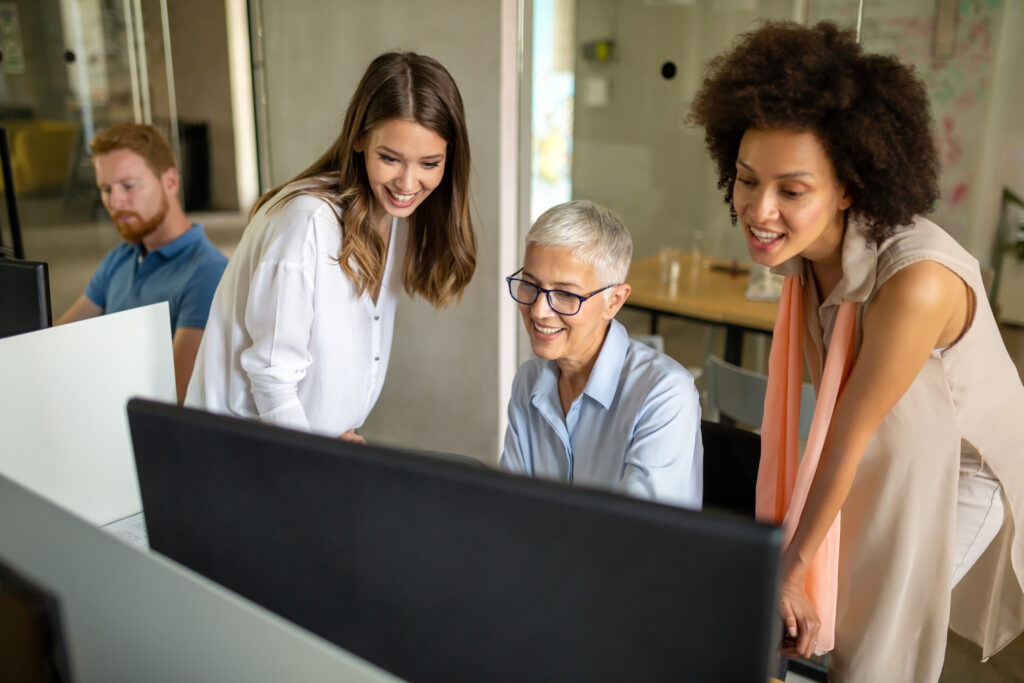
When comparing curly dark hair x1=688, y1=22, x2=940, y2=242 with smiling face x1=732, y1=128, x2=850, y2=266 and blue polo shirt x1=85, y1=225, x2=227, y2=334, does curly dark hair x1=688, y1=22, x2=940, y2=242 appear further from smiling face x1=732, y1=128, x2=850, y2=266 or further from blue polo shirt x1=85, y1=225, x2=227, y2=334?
blue polo shirt x1=85, y1=225, x2=227, y2=334

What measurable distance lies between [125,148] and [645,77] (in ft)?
5.73

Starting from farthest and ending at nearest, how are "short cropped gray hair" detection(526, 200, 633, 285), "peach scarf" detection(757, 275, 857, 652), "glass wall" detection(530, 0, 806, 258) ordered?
"glass wall" detection(530, 0, 806, 258) < "short cropped gray hair" detection(526, 200, 633, 285) < "peach scarf" detection(757, 275, 857, 652)

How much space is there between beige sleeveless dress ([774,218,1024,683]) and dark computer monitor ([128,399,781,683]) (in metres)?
0.86

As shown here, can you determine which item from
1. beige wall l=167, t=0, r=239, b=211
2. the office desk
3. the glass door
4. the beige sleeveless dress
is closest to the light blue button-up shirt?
the beige sleeveless dress

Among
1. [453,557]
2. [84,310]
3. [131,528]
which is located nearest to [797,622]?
[453,557]

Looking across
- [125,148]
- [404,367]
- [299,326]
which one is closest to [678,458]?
[299,326]

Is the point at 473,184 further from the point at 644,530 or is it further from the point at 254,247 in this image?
the point at 644,530

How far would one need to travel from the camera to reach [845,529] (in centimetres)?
137

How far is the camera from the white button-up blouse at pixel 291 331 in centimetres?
155

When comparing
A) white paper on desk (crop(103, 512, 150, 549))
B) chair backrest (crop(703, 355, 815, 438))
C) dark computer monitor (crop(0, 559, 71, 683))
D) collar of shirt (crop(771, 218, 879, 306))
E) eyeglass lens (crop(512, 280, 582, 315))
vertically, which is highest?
collar of shirt (crop(771, 218, 879, 306))

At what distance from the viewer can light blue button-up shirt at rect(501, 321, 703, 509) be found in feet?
4.34

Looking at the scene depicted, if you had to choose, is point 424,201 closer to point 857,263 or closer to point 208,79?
point 857,263

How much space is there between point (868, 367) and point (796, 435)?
0.28 metres

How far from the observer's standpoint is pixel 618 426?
1.43 metres
